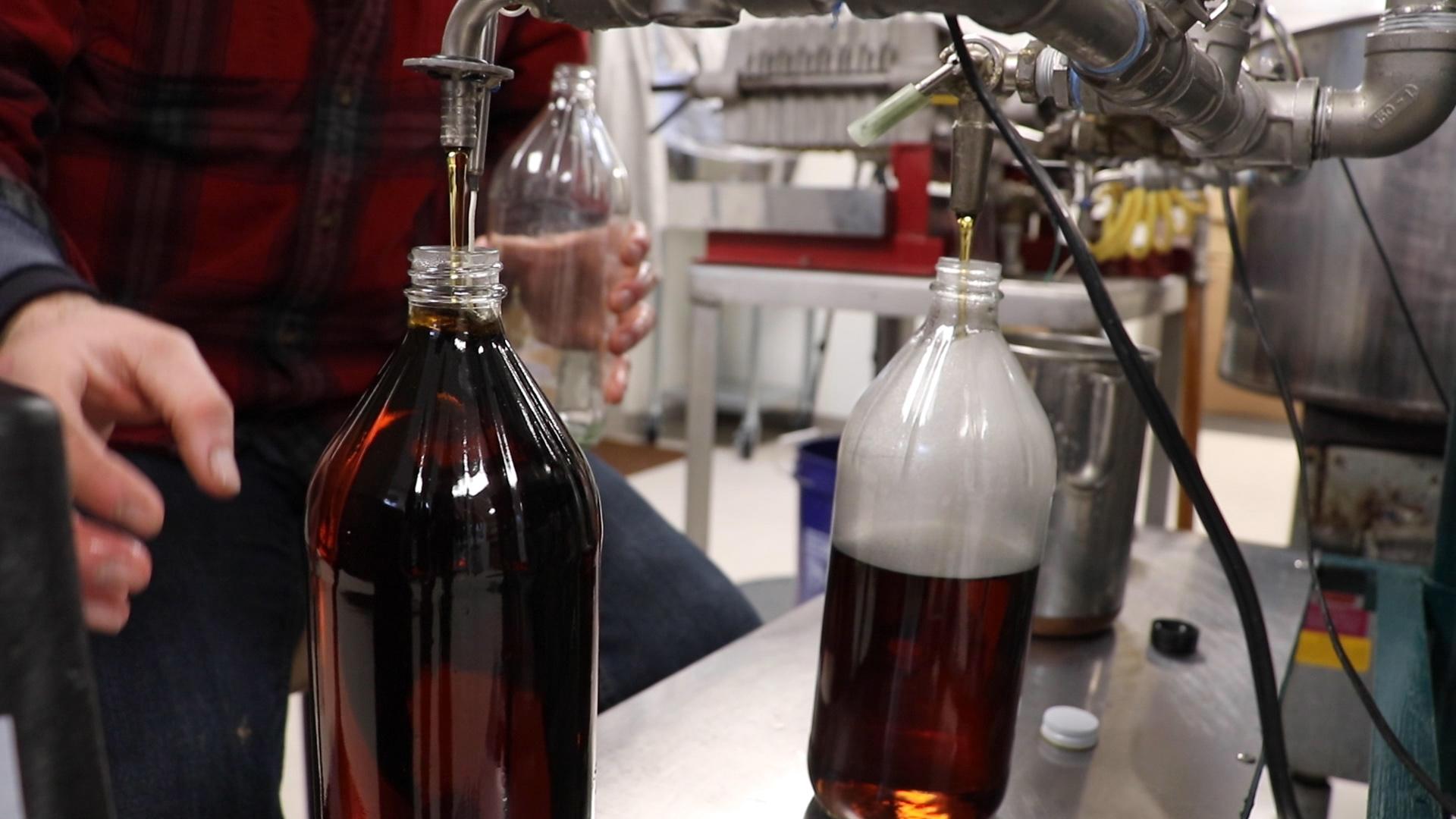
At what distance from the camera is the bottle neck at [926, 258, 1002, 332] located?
1.38 feet

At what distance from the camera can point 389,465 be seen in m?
0.33

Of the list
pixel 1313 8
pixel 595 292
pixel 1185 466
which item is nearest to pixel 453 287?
pixel 1185 466

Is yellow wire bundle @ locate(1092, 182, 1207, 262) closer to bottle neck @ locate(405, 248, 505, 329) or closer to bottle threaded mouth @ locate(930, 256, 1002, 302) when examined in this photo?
bottle threaded mouth @ locate(930, 256, 1002, 302)

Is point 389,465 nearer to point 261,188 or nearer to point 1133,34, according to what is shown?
point 1133,34

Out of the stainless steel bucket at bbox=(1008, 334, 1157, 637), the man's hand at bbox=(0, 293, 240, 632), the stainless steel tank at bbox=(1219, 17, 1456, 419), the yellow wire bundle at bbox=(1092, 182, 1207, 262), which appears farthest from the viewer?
the yellow wire bundle at bbox=(1092, 182, 1207, 262)

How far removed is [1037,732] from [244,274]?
0.59 m

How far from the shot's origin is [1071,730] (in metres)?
0.53

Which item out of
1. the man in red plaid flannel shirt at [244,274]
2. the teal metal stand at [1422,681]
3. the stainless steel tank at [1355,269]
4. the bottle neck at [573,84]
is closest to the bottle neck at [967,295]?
the teal metal stand at [1422,681]

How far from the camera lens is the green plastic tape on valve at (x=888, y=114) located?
18.2 inches

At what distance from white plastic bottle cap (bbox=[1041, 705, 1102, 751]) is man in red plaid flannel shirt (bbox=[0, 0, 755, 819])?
319mm

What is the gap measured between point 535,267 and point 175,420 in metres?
0.56

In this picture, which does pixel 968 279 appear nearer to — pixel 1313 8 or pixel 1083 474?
pixel 1083 474

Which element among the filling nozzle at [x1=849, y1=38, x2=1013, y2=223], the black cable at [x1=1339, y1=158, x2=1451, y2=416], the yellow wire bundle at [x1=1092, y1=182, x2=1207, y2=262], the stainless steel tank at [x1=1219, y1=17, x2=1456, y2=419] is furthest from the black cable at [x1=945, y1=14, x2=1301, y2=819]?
the yellow wire bundle at [x1=1092, y1=182, x2=1207, y2=262]

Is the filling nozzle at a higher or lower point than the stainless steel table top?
higher
